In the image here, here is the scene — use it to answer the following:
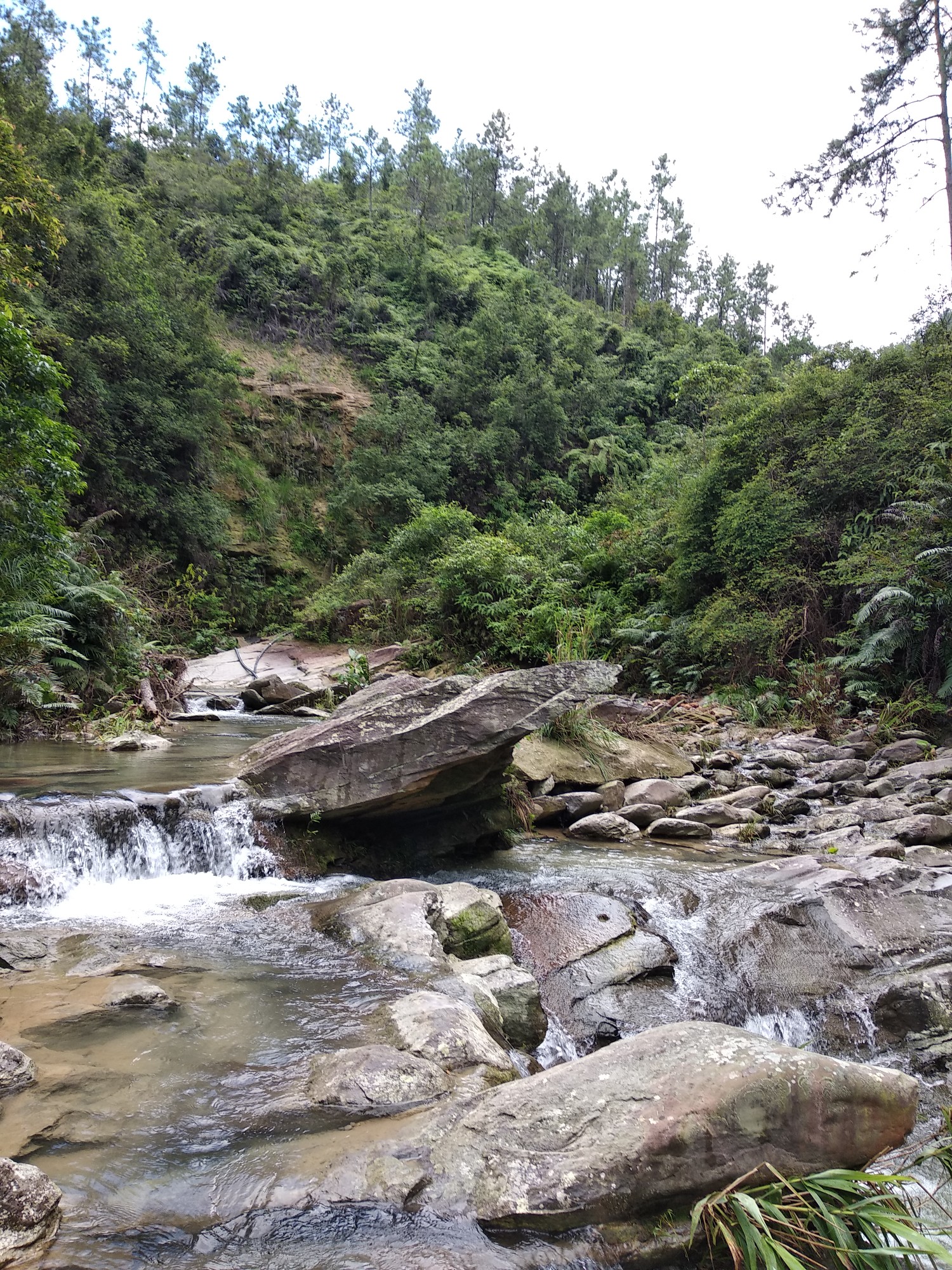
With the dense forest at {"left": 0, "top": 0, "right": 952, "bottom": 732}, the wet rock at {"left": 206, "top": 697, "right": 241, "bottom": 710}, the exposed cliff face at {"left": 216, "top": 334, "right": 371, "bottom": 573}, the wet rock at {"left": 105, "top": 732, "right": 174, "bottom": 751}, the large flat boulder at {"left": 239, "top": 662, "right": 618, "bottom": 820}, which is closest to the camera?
the large flat boulder at {"left": 239, "top": 662, "right": 618, "bottom": 820}

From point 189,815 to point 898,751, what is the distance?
8.56 meters

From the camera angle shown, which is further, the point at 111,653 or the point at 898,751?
the point at 111,653

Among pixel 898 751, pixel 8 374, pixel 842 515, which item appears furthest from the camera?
pixel 842 515

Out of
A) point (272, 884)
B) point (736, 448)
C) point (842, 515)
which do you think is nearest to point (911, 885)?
point (272, 884)

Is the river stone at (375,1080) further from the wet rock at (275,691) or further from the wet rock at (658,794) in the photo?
the wet rock at (275,691)

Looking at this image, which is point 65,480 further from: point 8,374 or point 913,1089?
point 913,1089

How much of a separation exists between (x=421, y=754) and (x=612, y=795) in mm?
3110

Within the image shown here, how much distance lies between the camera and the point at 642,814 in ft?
24.9

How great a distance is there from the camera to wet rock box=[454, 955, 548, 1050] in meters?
3.55

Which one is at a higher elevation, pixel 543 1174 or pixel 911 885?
pixel 543 1174

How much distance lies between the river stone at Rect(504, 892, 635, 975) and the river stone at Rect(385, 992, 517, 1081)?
49.1 inches

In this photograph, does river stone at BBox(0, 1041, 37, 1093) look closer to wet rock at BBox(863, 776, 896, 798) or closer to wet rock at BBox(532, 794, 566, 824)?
wet rock at BBox(532, 794, 566, 824)

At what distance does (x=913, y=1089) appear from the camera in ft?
8.13

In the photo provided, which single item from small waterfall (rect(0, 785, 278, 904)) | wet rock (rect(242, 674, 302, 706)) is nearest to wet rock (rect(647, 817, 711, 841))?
small waterfall (rect(0, 785, 278, 904))
